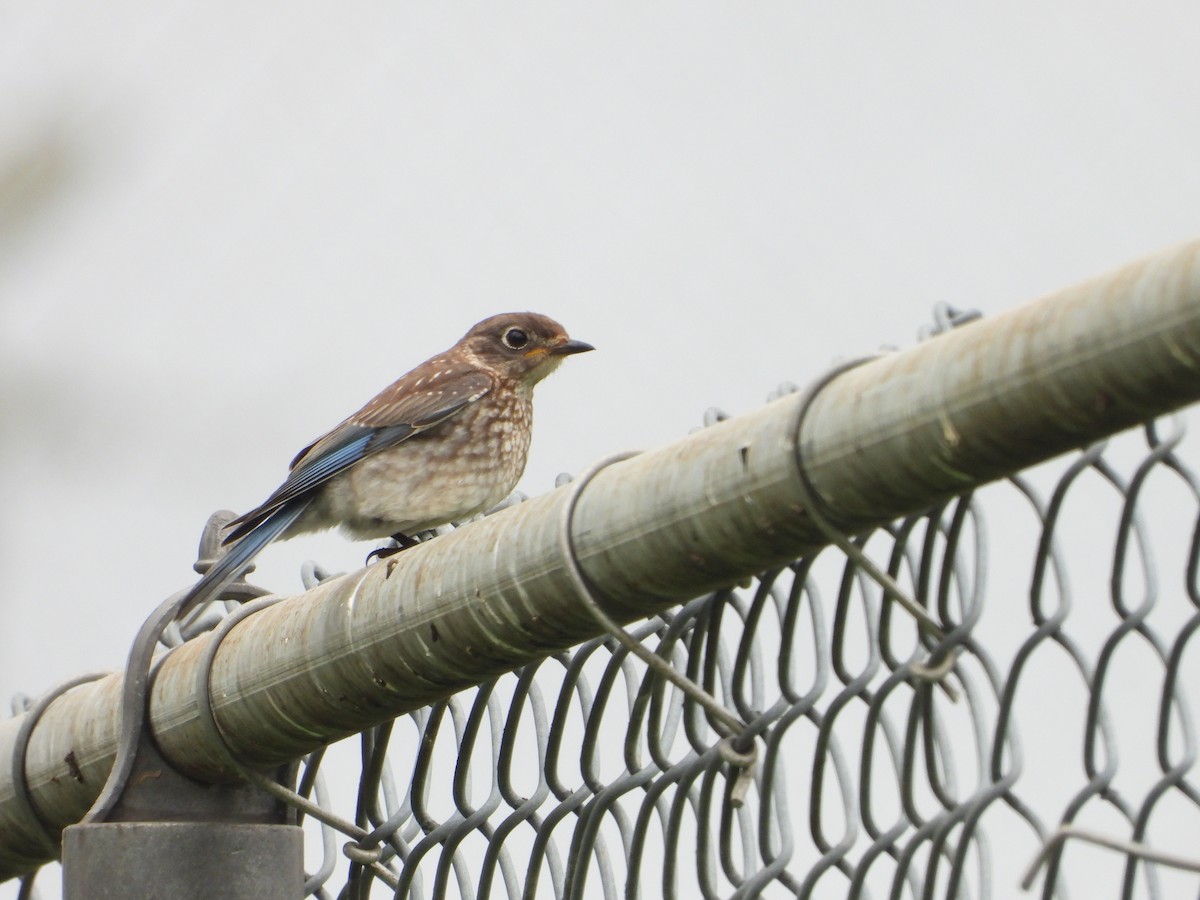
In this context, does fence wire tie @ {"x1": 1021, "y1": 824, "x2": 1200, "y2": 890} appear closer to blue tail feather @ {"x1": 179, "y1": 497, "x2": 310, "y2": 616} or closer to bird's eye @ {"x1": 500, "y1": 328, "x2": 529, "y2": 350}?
blue tail feather @ {"x1": 179, "y1": 497, "x2": 310, "y2": 616}

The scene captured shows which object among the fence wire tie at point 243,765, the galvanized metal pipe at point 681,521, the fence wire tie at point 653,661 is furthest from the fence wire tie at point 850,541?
the fence wire tie at point 243,765

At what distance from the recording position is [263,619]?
2.64m

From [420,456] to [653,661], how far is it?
262cm

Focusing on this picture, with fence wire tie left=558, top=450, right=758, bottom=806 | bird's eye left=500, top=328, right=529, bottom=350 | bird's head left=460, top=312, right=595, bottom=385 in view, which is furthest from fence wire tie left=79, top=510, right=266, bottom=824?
bird's eye left=500, top=328, right=529, bottom=350

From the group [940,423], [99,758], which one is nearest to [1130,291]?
[940,423]

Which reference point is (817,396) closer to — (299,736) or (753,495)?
(753,495)

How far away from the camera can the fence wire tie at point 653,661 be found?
196 centimetres

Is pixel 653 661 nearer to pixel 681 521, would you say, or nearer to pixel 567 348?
pixel 681 521

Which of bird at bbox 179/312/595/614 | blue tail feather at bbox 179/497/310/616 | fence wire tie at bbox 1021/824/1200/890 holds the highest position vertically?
bird at bbox 179/312/595/614

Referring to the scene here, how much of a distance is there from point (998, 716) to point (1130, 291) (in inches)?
25.6

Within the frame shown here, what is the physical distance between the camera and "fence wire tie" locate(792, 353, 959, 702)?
1.76 m

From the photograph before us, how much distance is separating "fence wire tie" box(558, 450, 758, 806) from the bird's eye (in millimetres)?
3136

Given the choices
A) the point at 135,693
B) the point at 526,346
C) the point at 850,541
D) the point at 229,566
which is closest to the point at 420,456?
the point at 526,346

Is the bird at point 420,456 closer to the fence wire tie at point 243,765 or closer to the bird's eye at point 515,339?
the bird's eye at point 515,339
